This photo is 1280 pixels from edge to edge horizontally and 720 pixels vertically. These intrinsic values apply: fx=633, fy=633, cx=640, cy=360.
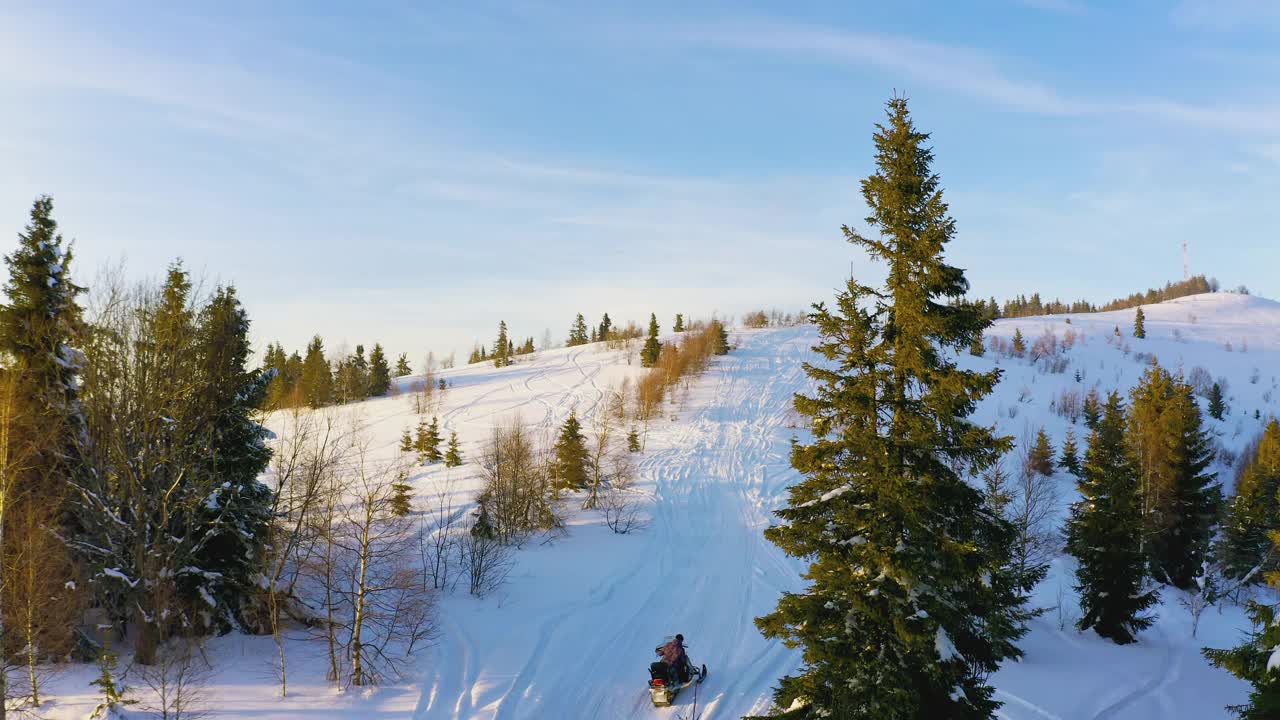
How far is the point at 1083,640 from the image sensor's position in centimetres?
2612

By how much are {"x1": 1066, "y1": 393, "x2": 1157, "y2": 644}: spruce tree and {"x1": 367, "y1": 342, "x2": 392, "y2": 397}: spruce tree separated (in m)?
92.8

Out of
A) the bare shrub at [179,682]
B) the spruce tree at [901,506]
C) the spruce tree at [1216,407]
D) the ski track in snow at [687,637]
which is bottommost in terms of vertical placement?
the spruce tree at [1216,407]

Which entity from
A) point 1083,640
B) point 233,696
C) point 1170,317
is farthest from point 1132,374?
point 233,696

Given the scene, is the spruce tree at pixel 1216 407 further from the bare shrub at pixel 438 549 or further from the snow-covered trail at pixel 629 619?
the bare shrub at pixel 438 549

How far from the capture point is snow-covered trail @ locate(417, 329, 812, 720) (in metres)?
17.9

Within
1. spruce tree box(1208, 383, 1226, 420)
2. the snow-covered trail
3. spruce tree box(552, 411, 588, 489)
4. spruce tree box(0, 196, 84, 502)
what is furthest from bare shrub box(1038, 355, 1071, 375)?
spruce tree box(0, 196, 84, 502)

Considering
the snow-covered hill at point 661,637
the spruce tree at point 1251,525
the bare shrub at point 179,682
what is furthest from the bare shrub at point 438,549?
the spruce tree at point 1251,525

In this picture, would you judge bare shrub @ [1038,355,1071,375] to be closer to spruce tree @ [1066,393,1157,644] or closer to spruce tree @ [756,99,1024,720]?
spruce tree @ [1066,393,1157,644]

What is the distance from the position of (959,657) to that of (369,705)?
1477cm

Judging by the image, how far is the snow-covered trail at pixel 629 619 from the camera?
58.7ft

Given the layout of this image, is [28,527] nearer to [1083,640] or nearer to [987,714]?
[987,714]

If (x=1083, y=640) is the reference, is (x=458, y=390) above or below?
above

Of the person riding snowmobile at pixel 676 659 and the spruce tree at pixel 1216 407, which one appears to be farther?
the spruce tree at pixel 1216 407

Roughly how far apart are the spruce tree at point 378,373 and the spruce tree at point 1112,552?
305 feet
